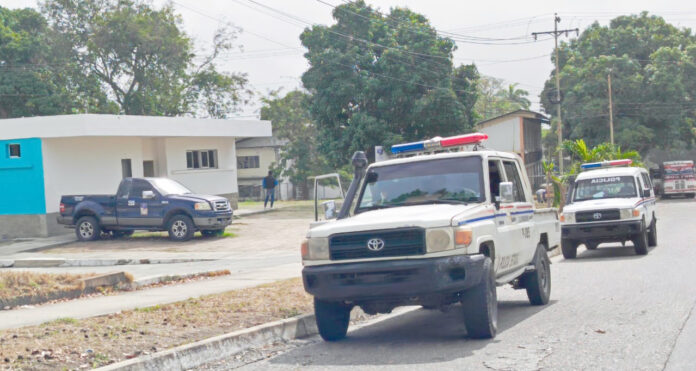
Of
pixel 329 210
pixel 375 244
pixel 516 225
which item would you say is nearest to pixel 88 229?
pixel 329 210

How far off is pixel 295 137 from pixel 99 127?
1201 inches

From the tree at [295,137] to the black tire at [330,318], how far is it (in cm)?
4501

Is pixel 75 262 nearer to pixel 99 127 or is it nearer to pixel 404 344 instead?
pixel 99 127

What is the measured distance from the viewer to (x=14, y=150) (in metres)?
26.0

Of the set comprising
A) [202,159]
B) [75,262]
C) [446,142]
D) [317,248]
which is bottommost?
[75,262]

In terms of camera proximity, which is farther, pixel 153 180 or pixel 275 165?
pixel 275 165

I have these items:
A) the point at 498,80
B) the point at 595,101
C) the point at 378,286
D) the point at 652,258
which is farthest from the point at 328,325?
the point at 498,80

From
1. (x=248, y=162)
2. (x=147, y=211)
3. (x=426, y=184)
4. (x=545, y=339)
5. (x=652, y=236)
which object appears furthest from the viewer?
(x=248, y=162)

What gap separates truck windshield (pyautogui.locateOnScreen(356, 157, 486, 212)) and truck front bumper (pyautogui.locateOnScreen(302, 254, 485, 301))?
49.2 inches

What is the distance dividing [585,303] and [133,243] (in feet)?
52.4

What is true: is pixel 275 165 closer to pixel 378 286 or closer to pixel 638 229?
pixel 638 229

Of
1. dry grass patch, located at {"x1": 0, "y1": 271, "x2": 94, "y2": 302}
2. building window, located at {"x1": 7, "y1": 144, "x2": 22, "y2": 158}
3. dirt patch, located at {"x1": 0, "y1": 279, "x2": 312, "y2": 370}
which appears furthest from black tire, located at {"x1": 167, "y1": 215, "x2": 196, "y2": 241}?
dirt patch, located at {"x1": 0, "y1": 279, "x2": 312, "y2": 370}

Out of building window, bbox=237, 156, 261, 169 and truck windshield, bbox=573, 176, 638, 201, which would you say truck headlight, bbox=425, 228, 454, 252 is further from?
building window, bbox=237, 156, 261, 169

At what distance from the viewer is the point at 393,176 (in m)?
9.53
